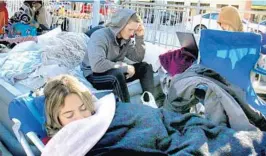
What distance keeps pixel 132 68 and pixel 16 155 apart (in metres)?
1.27

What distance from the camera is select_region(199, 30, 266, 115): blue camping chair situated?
120 inches

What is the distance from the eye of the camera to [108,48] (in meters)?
3.14

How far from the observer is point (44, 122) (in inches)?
75.0

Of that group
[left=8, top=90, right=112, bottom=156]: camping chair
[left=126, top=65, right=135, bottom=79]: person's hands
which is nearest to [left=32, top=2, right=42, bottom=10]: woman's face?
[left=126, top=65, right=135, bottom=79]: person's hands

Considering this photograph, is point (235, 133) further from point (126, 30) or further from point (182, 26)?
point (182, 26)

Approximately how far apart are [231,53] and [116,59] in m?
1.09

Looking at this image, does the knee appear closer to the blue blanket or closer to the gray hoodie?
the gray hoodie

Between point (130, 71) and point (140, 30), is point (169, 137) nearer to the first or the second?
point (130, 71)

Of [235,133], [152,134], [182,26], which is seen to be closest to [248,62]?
[235,133]

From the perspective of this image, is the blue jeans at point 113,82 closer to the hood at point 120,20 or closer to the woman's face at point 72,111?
the hood at point 120,20

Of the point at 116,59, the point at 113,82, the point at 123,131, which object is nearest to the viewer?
the point at 123,131

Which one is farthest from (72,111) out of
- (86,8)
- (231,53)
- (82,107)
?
(86,8)

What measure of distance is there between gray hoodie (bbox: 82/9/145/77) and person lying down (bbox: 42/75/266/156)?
114 centimetres

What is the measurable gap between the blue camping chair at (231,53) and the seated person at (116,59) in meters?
0.62
